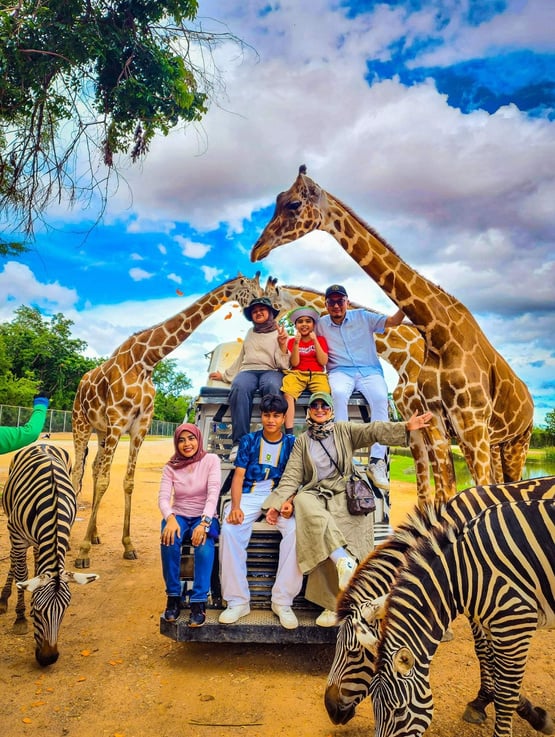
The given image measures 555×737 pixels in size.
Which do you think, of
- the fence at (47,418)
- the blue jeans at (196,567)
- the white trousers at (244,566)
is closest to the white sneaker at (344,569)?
the white trousers at (244,566)

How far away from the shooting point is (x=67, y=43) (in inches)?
282

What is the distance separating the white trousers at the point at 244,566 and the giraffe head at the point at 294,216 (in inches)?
116

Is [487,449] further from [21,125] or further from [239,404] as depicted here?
[21,125]

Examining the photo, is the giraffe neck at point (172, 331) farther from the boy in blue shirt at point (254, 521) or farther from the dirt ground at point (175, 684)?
the boy in blue shirt at point (254, 521)

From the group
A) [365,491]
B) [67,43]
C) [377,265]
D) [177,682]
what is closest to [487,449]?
[365,491]

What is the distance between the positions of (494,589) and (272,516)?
192 centimetres

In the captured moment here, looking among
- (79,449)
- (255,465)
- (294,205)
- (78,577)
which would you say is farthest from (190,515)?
(79,449)

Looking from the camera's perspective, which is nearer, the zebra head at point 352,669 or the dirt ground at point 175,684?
the zebra head at point 352,669

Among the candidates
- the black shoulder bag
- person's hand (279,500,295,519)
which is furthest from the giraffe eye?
person's hand (279,500,295,519)

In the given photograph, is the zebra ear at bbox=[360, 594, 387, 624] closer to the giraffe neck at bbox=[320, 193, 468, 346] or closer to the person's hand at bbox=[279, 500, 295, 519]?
the person's hand at bbox=[279, 500, 295, 519]

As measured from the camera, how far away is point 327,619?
4.10 metres

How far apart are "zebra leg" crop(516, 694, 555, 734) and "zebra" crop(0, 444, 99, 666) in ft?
10.6

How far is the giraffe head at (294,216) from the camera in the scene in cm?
581

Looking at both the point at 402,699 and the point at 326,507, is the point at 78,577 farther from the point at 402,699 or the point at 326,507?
the point at 402,699
